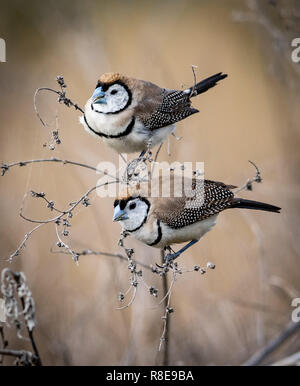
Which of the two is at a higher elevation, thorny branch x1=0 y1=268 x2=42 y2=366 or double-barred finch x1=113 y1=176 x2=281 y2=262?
double-barred finch x1=113 y1=176 x2=281 y2=262

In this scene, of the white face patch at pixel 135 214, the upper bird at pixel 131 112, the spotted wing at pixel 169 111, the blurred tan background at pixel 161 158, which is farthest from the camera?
the blurred tan background at pixel 161 158

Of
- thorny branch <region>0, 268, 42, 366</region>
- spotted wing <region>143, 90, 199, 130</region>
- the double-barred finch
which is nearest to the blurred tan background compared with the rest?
spotted wing <region>143, 90, 199, 130</region>

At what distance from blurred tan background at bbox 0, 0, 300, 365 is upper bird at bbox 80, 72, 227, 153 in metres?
0.31

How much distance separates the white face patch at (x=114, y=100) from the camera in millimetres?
3018

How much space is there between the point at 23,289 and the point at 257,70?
428 centimetres

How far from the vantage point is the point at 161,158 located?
4.48 metres

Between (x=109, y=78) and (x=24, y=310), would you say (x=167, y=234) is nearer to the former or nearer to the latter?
(x=109, y=78)

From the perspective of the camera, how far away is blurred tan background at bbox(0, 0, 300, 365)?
3.83 metres

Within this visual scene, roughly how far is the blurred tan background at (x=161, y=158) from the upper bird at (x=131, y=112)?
1.01 feet

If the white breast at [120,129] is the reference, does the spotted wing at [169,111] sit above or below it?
above

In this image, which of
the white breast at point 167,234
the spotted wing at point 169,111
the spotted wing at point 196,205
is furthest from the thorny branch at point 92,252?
the spotted wing at point 169,111

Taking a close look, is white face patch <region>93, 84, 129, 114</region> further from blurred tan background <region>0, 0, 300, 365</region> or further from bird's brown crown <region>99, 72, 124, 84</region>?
blurred tan background <region>0, 0, 300, 365</region>

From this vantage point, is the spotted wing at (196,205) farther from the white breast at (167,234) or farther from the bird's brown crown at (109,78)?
the bird's brown crown at (109,78)

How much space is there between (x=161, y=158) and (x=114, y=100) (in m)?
1.48
